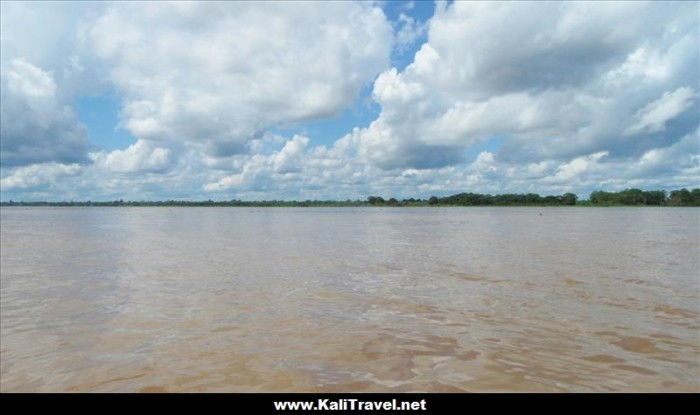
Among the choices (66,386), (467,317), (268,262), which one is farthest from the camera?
(268,262)

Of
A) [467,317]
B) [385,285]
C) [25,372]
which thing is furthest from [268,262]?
[25,372]

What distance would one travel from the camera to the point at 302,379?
7.28m

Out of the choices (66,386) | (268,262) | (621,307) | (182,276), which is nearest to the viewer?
(66,386)

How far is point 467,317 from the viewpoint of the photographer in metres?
11.4

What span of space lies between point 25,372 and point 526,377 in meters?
8.59

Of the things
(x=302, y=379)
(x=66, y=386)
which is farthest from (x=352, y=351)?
(x=66, y=386)

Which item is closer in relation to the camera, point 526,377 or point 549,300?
point 526,377

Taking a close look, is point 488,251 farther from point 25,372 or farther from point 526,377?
point 25,372

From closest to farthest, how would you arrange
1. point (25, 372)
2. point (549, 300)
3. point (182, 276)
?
1. point (25, 372)
2. point (549, 300)
3. point (182, 276)

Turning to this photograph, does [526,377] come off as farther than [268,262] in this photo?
No

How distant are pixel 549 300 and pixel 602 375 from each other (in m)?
6.25

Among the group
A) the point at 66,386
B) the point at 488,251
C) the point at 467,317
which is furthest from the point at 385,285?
the point at 488,251
